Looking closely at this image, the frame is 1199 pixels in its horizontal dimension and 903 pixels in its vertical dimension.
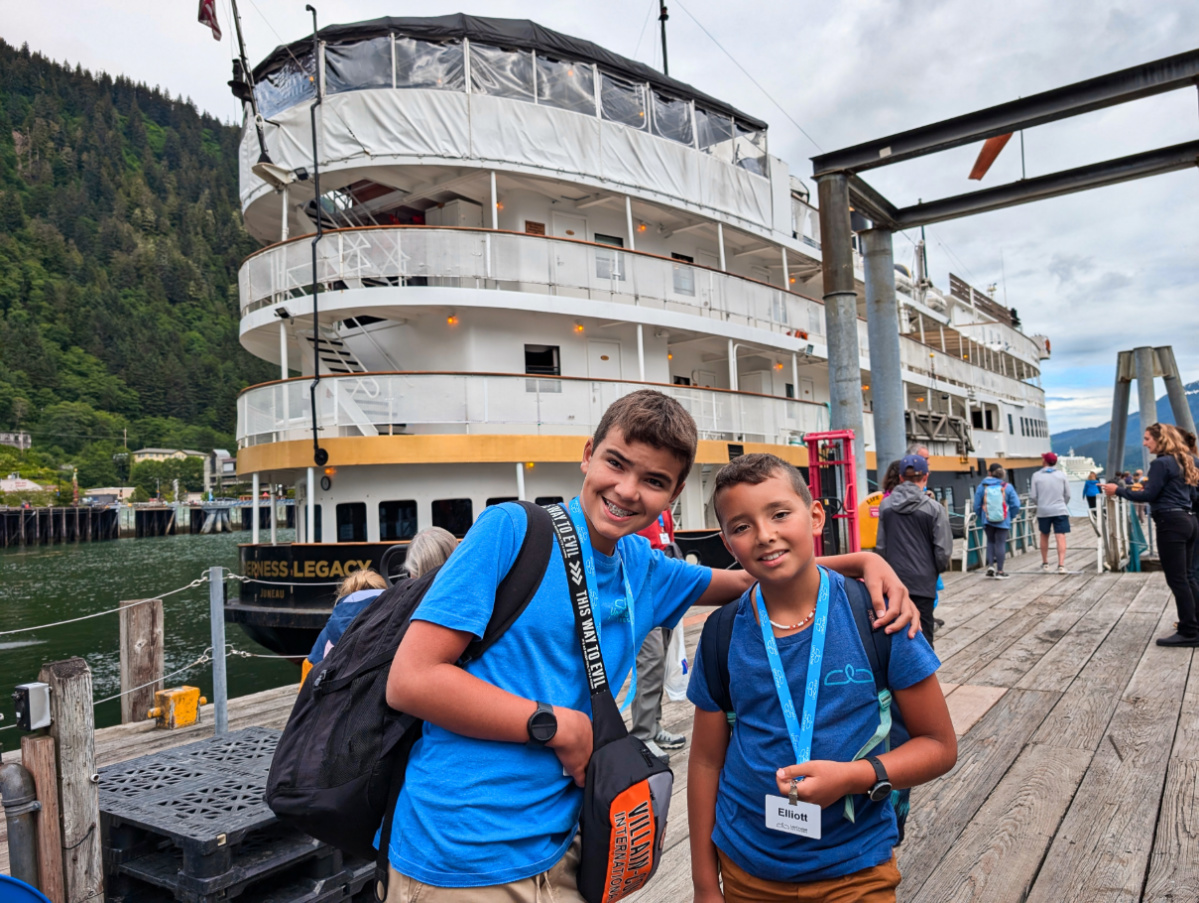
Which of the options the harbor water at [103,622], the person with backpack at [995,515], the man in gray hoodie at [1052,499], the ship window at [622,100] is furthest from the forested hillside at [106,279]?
the man in gray hoodie at [1052,499]

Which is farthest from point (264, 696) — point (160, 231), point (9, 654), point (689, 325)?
point (160, 231)

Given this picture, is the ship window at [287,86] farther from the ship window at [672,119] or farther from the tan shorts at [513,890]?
the tan shorts at [513,890]

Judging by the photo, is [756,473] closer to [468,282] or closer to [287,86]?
[468,282]

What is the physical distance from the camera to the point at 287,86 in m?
12.0

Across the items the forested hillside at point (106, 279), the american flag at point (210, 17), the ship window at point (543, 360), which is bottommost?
the ship window at point (543, 360)

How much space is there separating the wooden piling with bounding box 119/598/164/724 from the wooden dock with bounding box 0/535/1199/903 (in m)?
0.20

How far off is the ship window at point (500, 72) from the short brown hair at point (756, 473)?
38.3ft

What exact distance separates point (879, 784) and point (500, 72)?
12.6m

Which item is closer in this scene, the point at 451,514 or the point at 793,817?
the point at 793,817

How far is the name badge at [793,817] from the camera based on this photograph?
1421 mm

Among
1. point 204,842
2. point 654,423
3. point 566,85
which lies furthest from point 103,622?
point 654,423

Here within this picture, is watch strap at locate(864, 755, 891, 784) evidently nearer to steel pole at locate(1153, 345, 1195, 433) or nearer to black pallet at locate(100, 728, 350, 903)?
black pallet at locate(100, 728, 350, 903)

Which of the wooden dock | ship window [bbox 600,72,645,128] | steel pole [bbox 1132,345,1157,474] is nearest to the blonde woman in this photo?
the wooden dock

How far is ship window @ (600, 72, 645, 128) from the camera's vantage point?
42.7 feet
